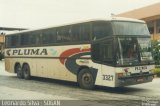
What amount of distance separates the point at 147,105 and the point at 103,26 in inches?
197

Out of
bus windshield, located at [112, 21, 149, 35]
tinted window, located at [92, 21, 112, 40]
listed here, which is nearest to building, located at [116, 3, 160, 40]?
bus windshield, located at [112, 21, 149, 35]

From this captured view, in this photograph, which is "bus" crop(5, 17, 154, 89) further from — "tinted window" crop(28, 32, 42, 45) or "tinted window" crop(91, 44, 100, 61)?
"tinted window" crop(28, 32, 42, 45)

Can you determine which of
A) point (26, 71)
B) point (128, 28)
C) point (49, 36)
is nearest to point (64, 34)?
point (49, 36)

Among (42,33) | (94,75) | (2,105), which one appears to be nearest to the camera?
(2,105)

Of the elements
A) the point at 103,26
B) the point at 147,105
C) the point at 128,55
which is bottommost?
the point at 147,105

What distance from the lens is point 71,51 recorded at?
18.2m

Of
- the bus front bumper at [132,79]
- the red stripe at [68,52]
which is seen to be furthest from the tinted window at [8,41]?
the bus front bumper at [132,79]

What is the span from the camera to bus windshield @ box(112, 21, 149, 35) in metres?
15.8

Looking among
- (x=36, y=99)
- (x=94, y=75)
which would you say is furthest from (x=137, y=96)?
(x=36, y=99)

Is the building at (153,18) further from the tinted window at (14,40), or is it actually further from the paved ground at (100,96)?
the paved ground at (100,96)

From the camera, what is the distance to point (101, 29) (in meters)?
16.3

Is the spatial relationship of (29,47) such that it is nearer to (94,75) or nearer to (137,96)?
(94,75)

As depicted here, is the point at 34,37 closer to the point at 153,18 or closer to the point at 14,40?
the point at 14,40

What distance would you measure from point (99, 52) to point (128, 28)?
5.38ft
